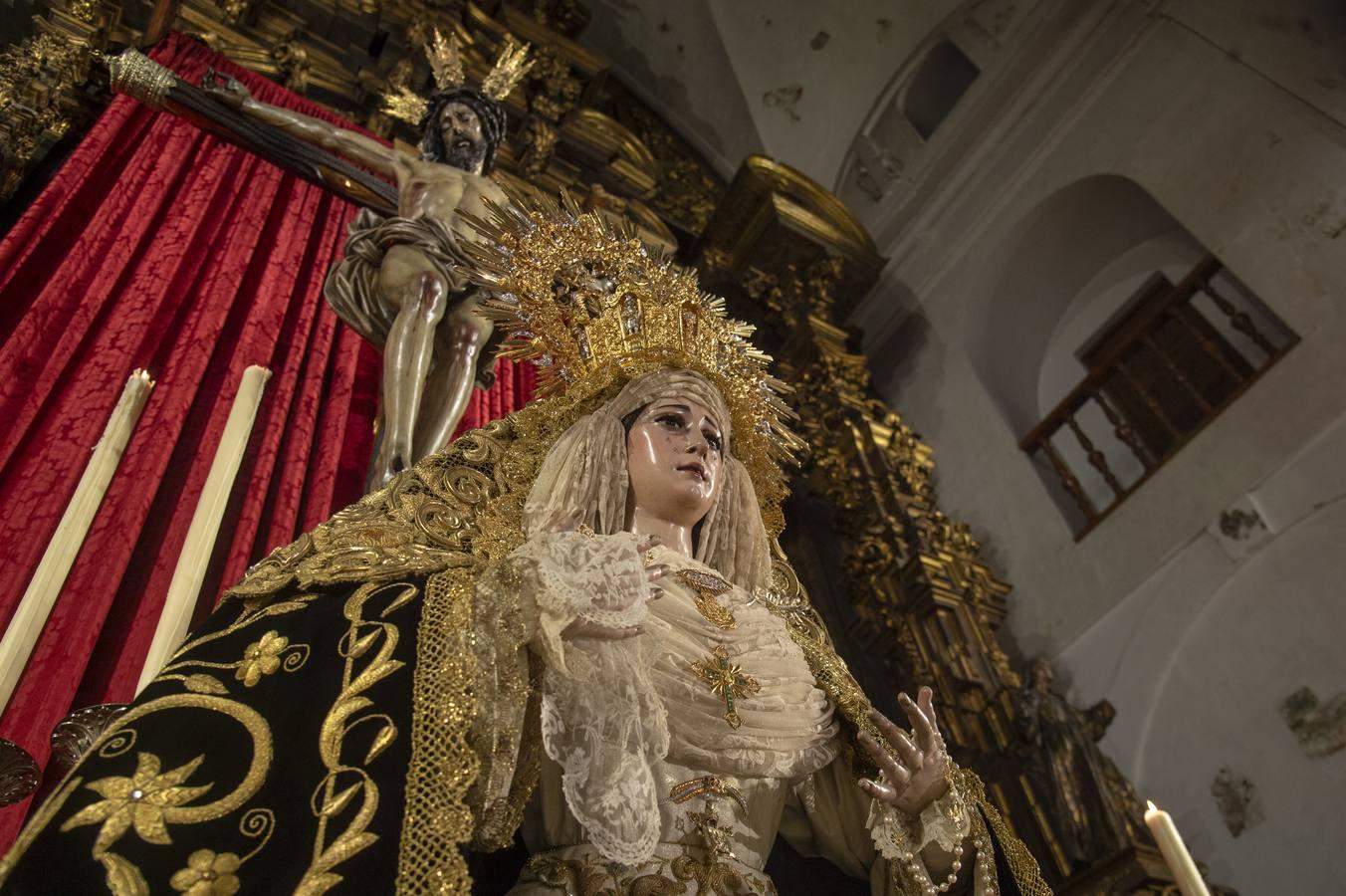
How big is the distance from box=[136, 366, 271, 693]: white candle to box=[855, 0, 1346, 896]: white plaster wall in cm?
360

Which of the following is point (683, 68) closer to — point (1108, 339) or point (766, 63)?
point (766, 63)

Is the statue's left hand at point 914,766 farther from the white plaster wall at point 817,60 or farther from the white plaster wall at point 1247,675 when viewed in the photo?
the white plaster wall at point 817,60

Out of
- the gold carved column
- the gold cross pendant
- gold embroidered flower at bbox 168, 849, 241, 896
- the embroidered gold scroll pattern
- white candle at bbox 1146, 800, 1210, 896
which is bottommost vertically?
the gold carved column

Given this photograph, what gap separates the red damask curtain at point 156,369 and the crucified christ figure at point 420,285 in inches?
17.0

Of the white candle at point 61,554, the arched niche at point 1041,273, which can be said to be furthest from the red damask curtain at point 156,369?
the arched niche at point 1041,273

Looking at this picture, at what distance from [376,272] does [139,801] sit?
2391 millimetres

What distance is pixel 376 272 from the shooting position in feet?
11.1

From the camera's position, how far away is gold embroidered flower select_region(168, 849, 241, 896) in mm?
1174

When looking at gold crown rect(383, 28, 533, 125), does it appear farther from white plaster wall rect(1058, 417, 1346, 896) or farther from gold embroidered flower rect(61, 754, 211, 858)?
white plaster wall rect(1058, 417, 1346, 896)

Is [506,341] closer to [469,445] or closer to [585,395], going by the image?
[585,395]

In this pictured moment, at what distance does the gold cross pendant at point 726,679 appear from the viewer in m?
1.80

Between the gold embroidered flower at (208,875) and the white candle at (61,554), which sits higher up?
the gold embroidered flower at (208,875)

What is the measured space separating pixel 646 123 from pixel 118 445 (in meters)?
6.42

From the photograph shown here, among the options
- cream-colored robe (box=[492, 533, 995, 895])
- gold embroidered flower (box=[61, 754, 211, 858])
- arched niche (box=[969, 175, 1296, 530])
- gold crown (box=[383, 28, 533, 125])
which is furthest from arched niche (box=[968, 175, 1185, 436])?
gold embroidered flower (box=[61, 754, 211, 858])
